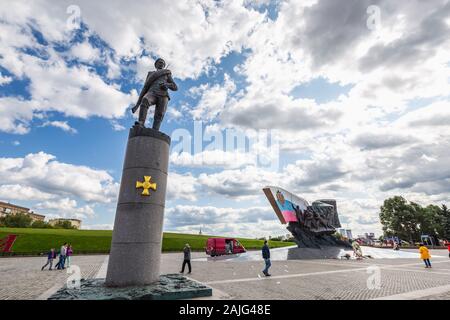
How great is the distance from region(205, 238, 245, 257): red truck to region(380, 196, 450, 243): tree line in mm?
60008

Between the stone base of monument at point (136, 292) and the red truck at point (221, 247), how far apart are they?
20.5 m

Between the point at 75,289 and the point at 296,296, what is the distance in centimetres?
633

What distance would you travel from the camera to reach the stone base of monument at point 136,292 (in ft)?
18.6

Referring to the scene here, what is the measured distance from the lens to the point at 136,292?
604 cm

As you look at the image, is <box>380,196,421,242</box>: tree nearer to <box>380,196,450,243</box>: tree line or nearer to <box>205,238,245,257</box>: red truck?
<box>380,196,450,243</box>: tree line

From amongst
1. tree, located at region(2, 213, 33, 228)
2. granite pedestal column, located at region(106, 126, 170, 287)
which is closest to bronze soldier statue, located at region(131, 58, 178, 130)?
granite pedestal column, located at region(106, 126, 170, 287)

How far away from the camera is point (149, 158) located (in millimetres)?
8086

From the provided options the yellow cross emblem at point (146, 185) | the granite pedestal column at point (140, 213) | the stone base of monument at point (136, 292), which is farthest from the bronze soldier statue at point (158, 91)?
the stone base of monument at point (136, 292)

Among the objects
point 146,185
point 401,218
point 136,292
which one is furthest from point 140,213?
point 401,218

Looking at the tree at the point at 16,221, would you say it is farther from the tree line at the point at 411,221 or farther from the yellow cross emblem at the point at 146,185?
the tree line at the point at 411,221

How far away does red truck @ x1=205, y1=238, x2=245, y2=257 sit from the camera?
27.0 metres

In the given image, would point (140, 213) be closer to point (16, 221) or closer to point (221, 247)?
point (221, 247)
